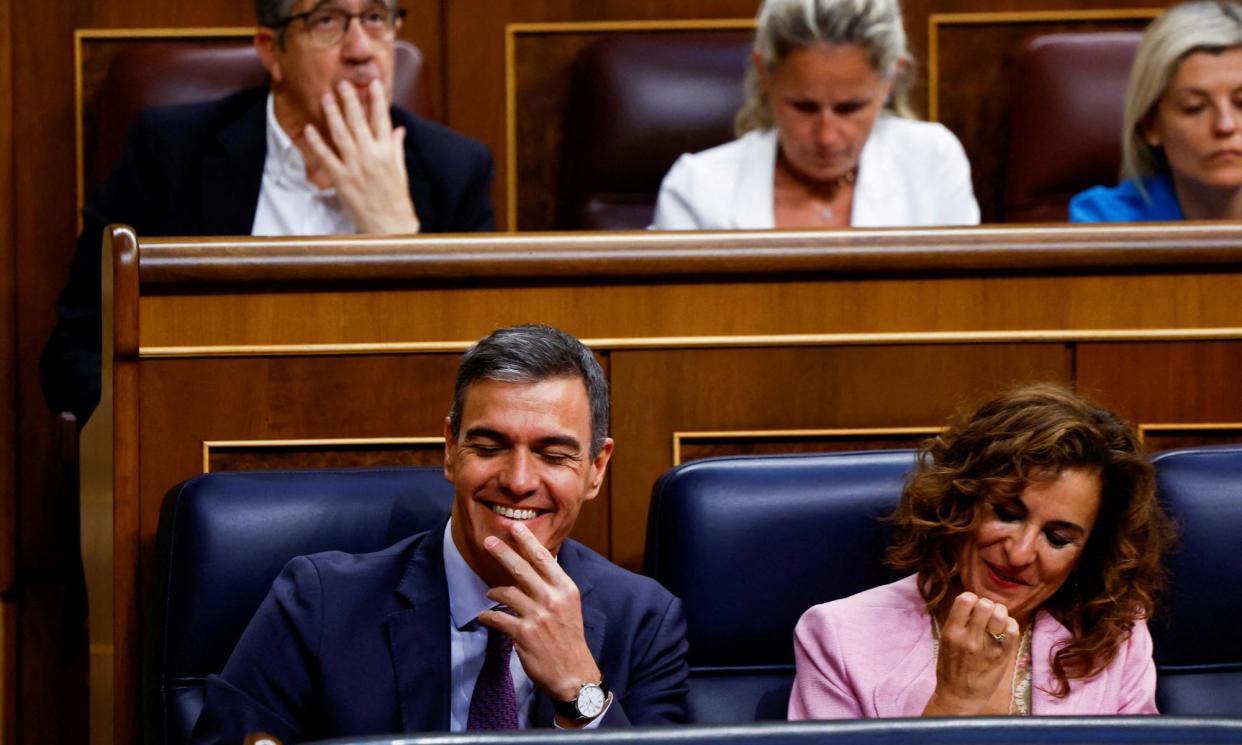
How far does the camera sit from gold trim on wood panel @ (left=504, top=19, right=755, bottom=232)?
196 centimetres

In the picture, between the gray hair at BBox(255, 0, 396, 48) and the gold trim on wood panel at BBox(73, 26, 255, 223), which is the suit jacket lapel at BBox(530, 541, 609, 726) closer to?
the gray hair at BBox(255, 0, 396, 48)

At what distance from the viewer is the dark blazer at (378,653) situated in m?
0.99

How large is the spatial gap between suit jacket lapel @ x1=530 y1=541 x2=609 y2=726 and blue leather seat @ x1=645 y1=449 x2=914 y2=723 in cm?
7

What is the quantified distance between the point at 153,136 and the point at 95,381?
259 millimetres

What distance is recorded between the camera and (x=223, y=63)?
1798 millimetres

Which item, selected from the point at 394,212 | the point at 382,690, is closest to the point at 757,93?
the point at 394,212

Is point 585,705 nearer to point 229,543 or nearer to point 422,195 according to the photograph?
point 229,543

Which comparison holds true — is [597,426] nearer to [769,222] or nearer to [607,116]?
[769,222]

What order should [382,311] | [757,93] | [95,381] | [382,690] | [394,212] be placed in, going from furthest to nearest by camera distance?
[757,93], [394,212], [95,381], [382,311], [382,690]

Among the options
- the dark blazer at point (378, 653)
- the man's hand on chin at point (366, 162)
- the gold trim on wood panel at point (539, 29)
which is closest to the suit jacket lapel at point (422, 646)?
the dark blazer at point (378, 653)

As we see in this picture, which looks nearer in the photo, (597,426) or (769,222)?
(597,426)

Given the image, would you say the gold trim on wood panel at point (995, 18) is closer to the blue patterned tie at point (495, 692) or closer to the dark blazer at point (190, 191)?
the dark blazer at point (190, 191)

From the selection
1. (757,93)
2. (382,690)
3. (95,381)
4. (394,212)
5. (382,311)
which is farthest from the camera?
(757,93)

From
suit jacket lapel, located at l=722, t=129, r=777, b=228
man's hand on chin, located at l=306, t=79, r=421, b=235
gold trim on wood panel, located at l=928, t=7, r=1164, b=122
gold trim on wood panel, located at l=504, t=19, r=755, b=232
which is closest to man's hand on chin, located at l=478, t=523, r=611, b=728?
man's hand on chin, located at l=306, t=79, r=421, b=235
